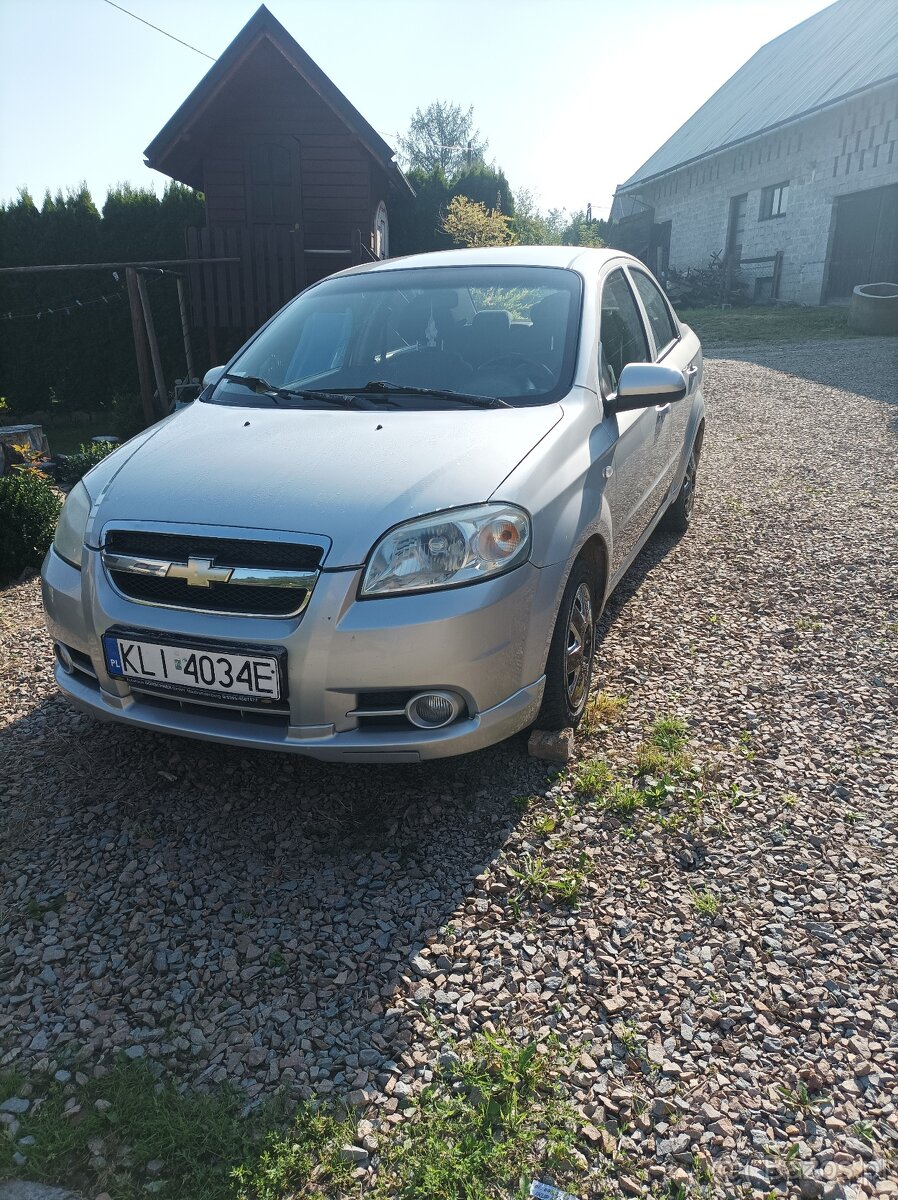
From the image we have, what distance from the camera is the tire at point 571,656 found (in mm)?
2971

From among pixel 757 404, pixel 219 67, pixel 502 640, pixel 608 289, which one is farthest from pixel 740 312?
pixel 502 640

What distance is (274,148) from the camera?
1361cm

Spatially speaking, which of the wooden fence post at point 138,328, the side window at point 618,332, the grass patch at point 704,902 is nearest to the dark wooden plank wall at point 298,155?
the wooden fence post at point 138,328

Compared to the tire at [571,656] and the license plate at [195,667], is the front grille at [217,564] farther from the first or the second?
the tire at [571,656]

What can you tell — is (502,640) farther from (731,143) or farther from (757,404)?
(731,143)

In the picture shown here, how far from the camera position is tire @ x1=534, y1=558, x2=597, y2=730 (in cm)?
297

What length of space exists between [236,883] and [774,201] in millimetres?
25941

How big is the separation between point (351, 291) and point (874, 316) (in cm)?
1534

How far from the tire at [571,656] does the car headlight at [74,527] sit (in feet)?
5.34

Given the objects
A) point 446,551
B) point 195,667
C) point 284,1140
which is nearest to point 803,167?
point 446,551

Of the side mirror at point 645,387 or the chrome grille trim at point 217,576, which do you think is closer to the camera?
the chrome grille trim at point 217,576

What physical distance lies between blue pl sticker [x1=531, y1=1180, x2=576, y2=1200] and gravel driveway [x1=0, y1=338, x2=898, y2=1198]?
0.07 m

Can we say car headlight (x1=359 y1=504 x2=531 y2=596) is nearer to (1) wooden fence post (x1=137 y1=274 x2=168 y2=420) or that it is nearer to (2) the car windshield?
(2) the car windshield

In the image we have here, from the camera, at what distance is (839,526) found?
5906 millimetres
